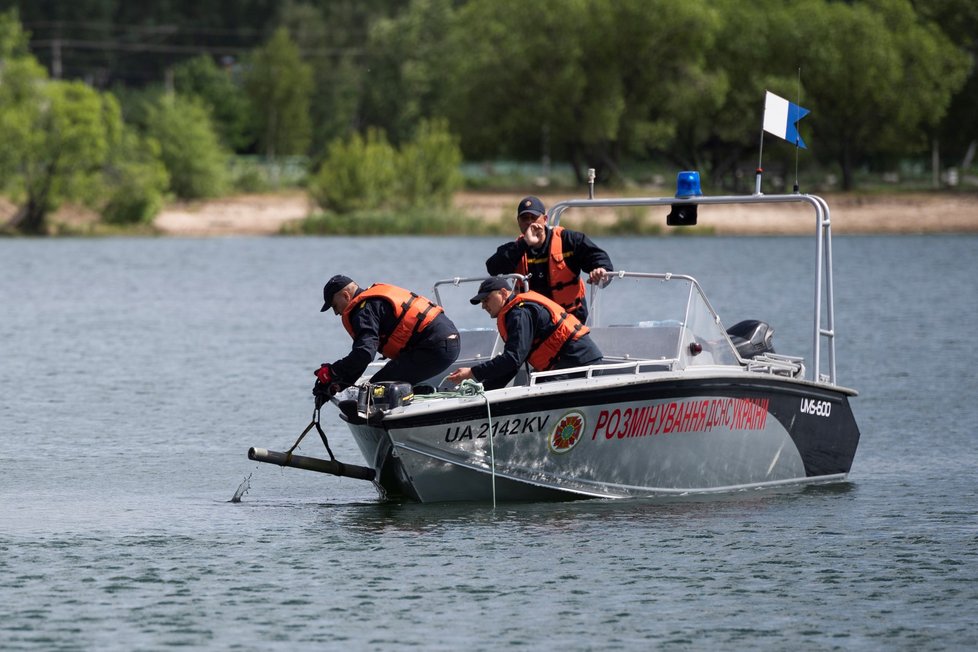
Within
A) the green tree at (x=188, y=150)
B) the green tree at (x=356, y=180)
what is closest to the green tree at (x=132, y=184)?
the green tree at (x=188, y=150)

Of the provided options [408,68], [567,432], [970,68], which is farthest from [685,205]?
[408,68]

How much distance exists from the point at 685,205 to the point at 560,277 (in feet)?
3.80

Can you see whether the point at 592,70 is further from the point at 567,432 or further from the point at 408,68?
the point at 567,432

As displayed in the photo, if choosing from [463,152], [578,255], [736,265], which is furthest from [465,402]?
[463,152]

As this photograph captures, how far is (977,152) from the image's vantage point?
268 ft

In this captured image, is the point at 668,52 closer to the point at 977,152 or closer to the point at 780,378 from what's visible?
the point at 977,152

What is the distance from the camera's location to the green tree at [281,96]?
9338 centimetres

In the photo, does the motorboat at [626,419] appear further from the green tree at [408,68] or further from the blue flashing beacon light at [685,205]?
the green tree at [408,68]

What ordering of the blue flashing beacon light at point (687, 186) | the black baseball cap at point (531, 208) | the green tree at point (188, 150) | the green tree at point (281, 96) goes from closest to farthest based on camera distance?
the black baseball cap at point (531, 208)
the blue flashing beacon light at point (687, 186)
the green tree at point (188, 150)
the green tree at point (281, 96)

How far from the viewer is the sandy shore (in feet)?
198

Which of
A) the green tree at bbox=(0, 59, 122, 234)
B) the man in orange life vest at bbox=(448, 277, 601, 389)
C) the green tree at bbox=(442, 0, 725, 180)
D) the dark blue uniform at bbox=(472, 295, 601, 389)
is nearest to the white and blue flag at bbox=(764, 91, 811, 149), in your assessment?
the man in orange life vest at bbox=(448, 277, 601, 389)

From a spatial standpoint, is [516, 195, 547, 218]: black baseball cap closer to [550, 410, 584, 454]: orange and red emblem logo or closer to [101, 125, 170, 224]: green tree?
[550, 410, 584, 454]: orange and red emblem logo

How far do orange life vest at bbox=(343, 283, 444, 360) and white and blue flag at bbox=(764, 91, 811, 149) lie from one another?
317 cm

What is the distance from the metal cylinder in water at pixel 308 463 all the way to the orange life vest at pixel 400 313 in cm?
91
